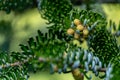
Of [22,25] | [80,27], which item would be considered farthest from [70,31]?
[22,25]

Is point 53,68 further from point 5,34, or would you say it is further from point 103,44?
point 5,34

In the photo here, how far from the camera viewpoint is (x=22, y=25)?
57 cm

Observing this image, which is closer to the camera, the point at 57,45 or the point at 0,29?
the point at 57,45

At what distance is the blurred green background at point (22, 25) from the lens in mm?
555

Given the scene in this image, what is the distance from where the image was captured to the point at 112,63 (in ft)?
0.85

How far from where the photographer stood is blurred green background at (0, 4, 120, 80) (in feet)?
1.82

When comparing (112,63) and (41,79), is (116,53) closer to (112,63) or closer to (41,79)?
(112,63)

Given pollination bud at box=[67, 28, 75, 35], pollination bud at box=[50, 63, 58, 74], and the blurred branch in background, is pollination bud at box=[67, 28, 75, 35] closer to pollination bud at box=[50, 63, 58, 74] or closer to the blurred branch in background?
pollination bud at box=[50, 63, 58, 74]

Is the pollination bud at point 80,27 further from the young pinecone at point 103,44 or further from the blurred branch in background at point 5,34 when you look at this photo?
the blurred branch in background at point 5,34

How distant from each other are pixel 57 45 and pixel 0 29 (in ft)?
1.16

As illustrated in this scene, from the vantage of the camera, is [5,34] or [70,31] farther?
[5,34]

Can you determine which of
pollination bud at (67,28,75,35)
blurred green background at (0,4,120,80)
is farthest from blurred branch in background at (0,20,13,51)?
pollination bud at (67,28,75,35)

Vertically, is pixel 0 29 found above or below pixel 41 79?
above

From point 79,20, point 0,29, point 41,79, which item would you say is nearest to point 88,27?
point 79,20
